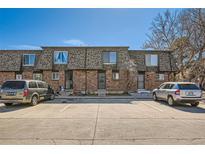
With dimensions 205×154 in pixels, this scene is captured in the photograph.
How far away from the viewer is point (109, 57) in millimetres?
23422

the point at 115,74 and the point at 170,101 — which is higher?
the point at 115,74

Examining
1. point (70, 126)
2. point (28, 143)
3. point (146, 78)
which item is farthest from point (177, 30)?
point (28, 143)

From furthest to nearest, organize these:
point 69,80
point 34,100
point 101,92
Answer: point 69,80, point 101,92, point 34,100

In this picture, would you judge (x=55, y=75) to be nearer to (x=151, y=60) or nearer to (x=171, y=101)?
(x=151, y=60)

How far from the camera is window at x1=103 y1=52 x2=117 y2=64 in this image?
2338cm

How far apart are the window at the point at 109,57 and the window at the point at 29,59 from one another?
28.8 feet

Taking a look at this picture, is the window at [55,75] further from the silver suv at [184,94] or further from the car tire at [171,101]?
the car tire at [171,101]

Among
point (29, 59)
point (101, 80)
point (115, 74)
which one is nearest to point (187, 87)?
point (115, 74)

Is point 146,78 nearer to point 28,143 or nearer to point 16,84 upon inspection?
point 16,84

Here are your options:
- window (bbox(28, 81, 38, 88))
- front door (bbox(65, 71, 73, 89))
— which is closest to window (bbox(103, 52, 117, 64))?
front door (bbox(65, 71, 73, 89))

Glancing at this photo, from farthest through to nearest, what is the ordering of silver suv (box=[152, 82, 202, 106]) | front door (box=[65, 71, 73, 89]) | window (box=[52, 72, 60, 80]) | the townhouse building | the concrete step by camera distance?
front door (box=[65, 71, 73, 89]), window (box=[52, 72, 60, 80]), the townhouse building, the concrete step, silver suv (box=[152, 82, 202, 106])

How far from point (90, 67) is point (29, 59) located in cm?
788

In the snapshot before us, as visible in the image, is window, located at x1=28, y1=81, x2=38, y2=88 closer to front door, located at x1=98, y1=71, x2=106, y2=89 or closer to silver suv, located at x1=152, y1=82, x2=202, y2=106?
silver suv, located at x1=152, y1=82, x2=202, y2=106

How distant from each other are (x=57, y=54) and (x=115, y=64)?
23.2 ft
